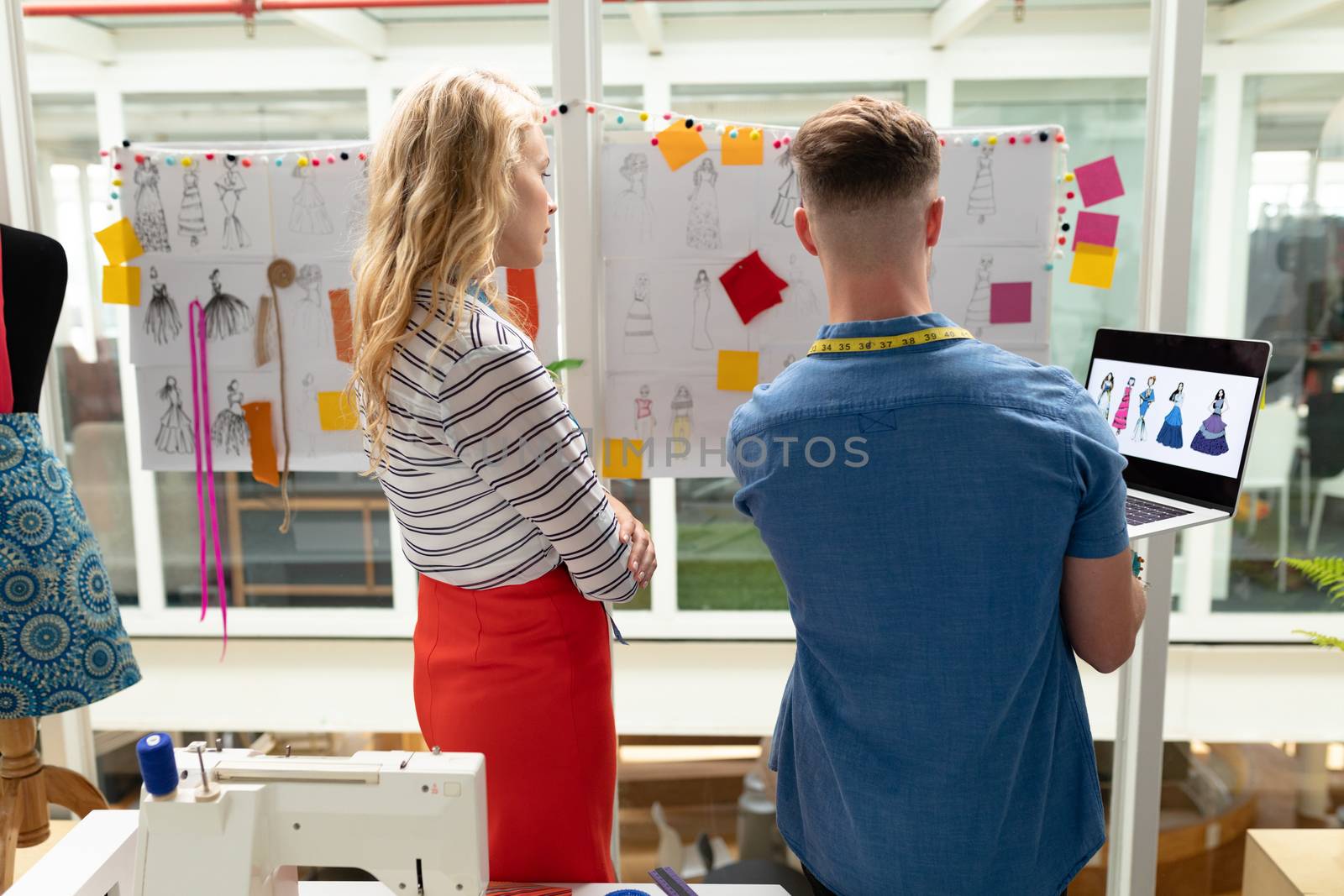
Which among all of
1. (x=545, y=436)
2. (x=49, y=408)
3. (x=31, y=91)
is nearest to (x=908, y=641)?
(x=545, y=436)

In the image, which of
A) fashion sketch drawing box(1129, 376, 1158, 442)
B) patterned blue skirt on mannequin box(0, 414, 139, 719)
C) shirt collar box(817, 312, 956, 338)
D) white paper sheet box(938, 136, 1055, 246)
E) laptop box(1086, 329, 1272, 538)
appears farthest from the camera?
white paper sheet box(938, 136, 1055, 246)

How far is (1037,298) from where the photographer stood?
187 cm

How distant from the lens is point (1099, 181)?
6.19 ft

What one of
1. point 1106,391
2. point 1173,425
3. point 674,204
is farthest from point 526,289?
point 1173,425

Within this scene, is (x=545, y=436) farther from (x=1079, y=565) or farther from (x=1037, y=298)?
(x=1037, y=298)

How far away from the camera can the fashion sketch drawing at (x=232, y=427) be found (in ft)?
6.55

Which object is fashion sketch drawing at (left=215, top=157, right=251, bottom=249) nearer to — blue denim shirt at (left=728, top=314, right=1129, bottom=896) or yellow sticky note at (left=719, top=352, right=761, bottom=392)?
yellow sticky note at (left=719, top=352, right=761, bottom=392)

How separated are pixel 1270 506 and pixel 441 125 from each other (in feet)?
6.55

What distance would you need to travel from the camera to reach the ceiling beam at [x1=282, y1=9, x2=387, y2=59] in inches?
81.9

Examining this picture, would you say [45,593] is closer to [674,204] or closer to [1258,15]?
[674,204]

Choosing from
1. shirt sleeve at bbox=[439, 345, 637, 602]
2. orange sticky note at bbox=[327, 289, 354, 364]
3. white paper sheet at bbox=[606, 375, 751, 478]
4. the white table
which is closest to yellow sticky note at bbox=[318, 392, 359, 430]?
orange sticky note at bbox=[327, 289, 354, 364]

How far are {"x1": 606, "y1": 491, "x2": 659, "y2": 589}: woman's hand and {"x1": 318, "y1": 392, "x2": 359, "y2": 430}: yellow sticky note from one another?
801 millimetres

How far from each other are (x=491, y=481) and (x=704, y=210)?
921 mm

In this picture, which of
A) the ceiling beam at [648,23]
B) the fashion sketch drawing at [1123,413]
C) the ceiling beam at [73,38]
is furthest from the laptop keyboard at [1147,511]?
the ceiling beam at [73,38]
